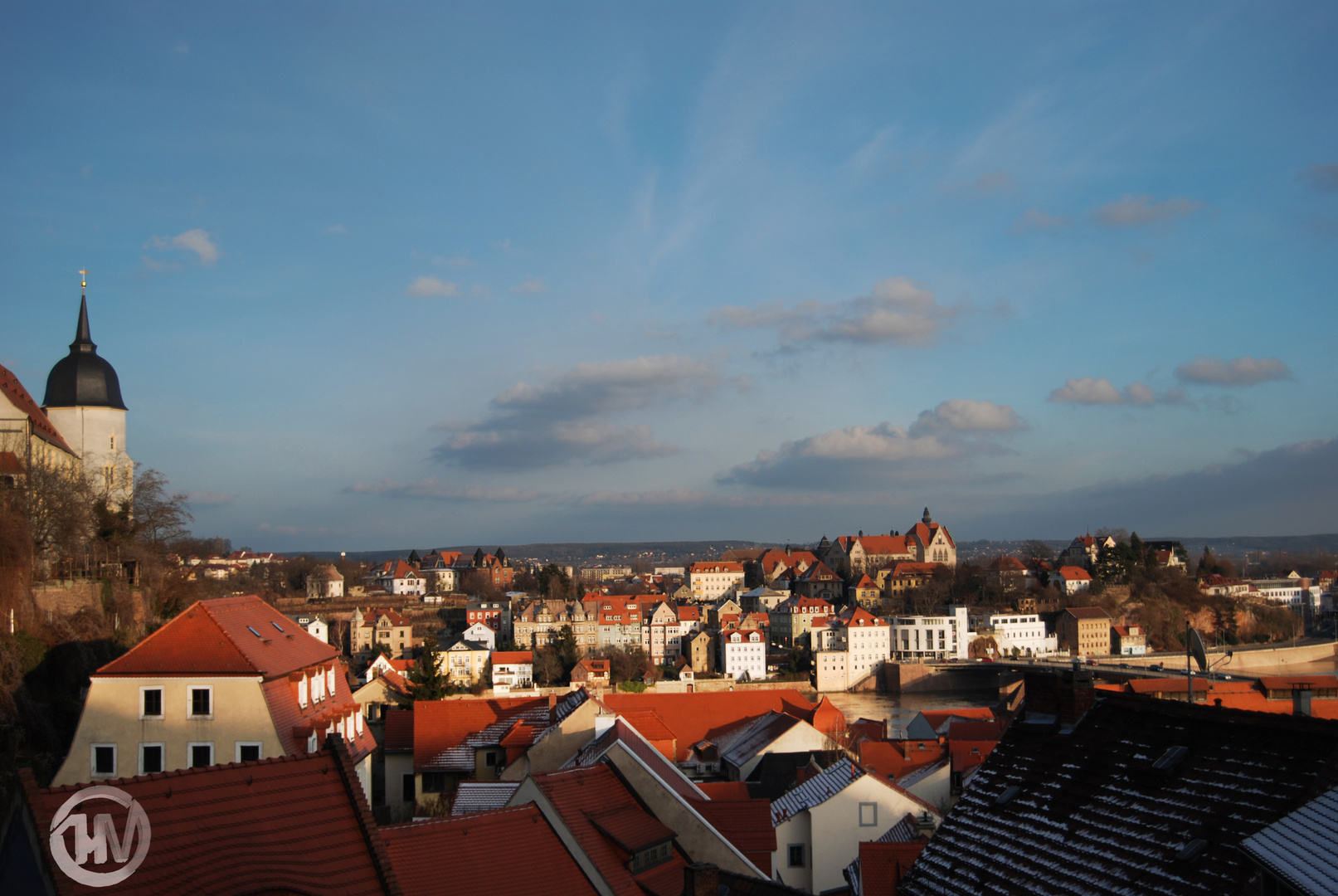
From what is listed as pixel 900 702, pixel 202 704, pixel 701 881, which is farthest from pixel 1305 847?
pixel 900 702

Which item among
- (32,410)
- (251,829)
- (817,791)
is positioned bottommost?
(817,791)

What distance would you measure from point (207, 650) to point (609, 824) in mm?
9020

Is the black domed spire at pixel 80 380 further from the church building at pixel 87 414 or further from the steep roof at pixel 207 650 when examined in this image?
the steep roof at pixel 207 650

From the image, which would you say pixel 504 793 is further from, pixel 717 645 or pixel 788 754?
pixel 717 645

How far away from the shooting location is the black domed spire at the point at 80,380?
4012cm

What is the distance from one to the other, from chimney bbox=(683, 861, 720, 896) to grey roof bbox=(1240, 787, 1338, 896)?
20.2ft

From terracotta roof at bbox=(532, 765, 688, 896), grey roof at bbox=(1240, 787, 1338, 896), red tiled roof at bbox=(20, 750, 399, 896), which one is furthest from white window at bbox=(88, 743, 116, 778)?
grey roof at bbox=(1240, 787, 1338, 896)

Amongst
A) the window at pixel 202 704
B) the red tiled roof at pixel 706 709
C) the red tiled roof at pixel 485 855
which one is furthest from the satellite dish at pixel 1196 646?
the red tiled roof at pixel 706 709

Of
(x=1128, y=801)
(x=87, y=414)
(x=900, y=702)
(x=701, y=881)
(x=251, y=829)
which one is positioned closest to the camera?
(x=251, y=829)

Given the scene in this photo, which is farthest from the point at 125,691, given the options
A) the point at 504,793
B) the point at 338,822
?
the point at 338,822

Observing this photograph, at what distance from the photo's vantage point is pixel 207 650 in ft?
56.3

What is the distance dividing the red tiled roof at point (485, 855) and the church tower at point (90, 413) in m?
35.3

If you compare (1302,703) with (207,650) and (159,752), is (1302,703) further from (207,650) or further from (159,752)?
(159,752)

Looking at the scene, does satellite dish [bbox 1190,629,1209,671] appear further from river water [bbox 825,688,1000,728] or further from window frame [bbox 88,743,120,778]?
river water [bbox 825,688,1000,728]
